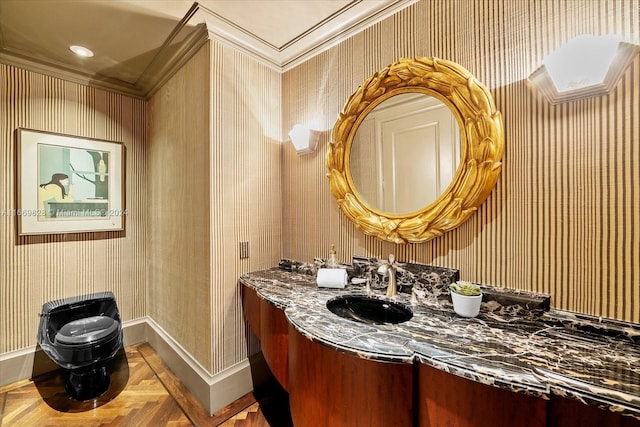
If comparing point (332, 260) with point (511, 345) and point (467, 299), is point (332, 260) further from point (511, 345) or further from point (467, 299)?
point (511, 345)

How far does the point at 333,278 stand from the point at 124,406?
→ 68.5 inches

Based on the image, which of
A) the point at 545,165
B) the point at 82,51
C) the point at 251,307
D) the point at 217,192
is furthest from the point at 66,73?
the point at 545,165

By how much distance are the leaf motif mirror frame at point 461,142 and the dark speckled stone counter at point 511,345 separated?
0.41 metres

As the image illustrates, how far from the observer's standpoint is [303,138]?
6.62 ft

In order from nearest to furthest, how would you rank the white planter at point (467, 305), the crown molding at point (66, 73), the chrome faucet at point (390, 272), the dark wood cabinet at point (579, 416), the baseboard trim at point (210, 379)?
the dark wood cabinet at point (579, 416) < the white planter at point (467, 305) < the chrome faucet at point (390, 272) < the baseboard trim at point (210, 379) < the crown molding at point (66, 73)

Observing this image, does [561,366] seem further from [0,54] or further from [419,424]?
[0,54]

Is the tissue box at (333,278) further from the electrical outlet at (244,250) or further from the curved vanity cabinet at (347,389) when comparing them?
the electrical outlet at (244,250)

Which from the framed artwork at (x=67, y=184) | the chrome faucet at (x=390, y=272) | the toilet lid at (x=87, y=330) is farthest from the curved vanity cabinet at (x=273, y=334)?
the framed artwork at (x=67, y=184)

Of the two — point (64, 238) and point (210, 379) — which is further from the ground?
point (64, 238)

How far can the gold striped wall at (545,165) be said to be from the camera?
1015 millimetres

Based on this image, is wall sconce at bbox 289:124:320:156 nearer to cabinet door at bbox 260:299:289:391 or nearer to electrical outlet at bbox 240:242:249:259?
electrical outlet at bbox 240:242:249:259

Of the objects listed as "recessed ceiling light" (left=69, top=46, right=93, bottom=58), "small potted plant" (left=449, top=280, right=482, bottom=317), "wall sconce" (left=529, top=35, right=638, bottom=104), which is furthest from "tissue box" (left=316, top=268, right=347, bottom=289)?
"recessed ceiling light" (left=69, top=46, right=93, bottom=58)

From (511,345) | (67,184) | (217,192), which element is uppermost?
(67,184)

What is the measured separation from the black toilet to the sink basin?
173 cm
